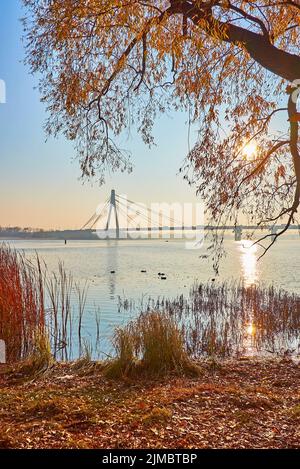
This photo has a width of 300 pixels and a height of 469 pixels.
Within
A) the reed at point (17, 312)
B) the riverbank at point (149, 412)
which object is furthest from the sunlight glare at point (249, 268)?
the reed at point (17, 312)

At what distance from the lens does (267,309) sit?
1325 cm

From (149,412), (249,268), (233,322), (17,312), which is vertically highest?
(17,312)

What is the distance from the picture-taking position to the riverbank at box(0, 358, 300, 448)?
361 centimetres

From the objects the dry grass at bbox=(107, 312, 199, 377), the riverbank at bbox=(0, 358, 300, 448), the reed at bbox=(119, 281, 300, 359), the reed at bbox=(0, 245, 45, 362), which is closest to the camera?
the riverbank at bbox=(0, 358, 300, 448)

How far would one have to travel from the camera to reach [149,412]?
13.8 feet

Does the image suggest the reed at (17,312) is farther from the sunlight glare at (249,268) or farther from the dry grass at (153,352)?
the sunlight glare at (249,268)

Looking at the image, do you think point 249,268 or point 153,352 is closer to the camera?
point 153,352

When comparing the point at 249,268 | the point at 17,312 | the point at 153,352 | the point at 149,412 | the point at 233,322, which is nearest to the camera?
the point at 149,412

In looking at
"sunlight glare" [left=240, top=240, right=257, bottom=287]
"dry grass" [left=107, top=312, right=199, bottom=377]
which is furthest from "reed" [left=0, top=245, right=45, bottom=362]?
"sunlight glare" [left=240, top=240, right=257, bottom=287]

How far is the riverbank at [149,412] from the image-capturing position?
3607 mm

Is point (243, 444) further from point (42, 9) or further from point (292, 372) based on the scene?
point (42, 9)

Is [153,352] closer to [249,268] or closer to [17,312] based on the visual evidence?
[17,312]

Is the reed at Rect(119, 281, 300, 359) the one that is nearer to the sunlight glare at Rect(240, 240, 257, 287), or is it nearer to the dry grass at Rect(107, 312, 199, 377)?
the dry grass at Rect(107, 312, 199, 377)

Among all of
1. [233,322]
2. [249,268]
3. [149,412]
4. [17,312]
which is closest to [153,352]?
[149,412]
